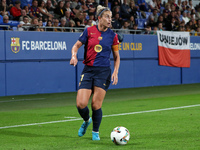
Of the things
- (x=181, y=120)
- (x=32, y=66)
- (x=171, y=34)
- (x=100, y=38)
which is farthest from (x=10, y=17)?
(x=100, y=38)

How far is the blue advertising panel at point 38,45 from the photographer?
1791 centimetres

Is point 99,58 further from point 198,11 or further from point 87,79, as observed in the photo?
point 198,11

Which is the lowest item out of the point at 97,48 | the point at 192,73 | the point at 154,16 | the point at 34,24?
the point at 192,73

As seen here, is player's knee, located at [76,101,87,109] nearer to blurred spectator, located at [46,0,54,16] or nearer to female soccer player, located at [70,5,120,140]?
female soccer player, located at [70,5,120,140]

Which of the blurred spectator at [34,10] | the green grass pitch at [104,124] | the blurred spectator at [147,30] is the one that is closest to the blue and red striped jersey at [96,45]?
the green grass pitch at [104,124]

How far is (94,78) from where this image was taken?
7629mm

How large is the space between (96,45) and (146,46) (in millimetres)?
15680

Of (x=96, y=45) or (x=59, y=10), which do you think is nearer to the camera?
(x=96, y=45)

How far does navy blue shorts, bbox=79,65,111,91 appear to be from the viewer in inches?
299

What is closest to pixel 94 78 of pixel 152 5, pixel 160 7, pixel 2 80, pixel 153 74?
pixel 2 80

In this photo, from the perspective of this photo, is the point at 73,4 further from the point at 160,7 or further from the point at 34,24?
the point at 160,7

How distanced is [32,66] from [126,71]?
5327 mm

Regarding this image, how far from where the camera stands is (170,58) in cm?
2419

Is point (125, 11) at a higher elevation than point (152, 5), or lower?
lower
